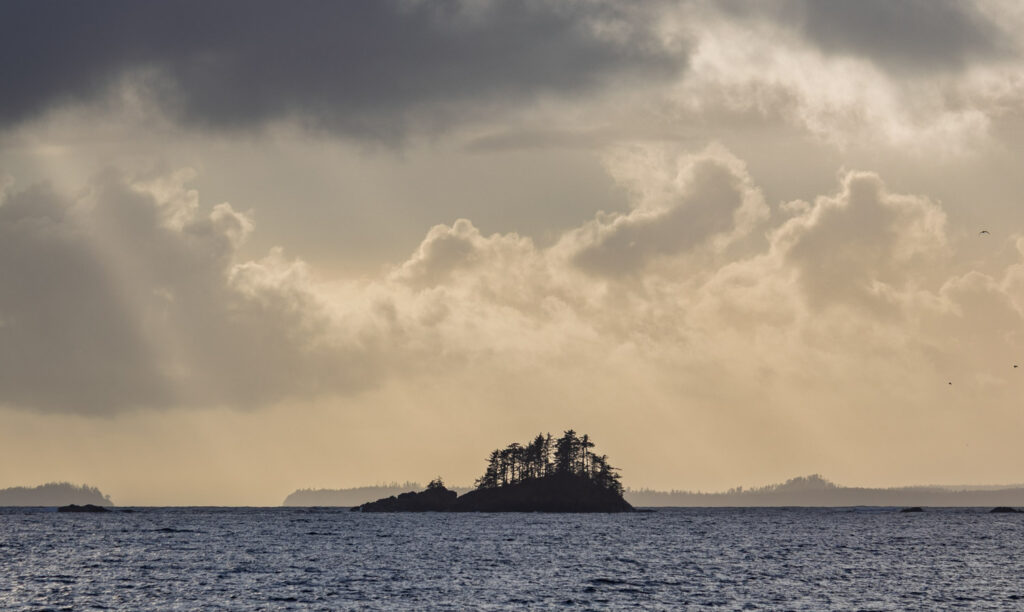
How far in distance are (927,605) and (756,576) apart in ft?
72.7

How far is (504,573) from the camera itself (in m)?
98.2

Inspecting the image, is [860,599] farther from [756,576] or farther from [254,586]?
[254,586]

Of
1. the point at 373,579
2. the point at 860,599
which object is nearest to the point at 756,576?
the point at 860,599

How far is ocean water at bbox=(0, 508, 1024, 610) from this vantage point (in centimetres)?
7675

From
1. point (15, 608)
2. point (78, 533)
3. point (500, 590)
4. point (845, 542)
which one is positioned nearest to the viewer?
point (15, 608)

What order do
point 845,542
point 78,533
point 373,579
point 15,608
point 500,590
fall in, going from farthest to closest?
1. point 78,533
2. point 845,542
3. point 373,579
4. point 500,590
5. point 15,608

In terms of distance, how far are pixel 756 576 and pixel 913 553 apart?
4598cm

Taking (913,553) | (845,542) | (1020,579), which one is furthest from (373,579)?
(845,542)

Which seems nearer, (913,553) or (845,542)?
(913,553)

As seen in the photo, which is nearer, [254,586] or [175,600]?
[175,600]

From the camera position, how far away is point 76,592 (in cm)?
8062

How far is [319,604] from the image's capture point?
244ft

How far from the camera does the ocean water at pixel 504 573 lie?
7675cm

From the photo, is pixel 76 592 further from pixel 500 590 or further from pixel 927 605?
pixel 927 605
